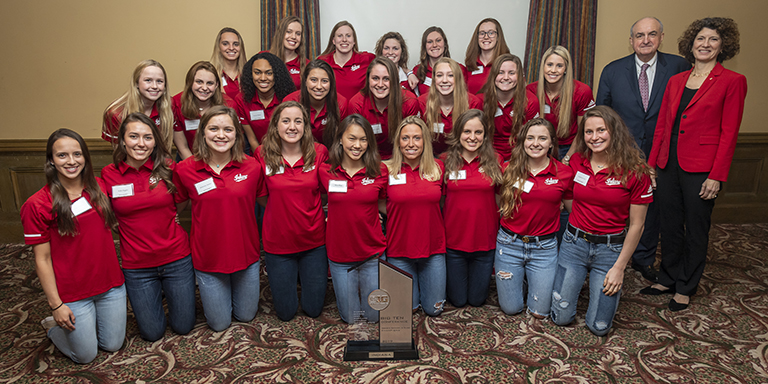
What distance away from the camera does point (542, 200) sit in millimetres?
2730

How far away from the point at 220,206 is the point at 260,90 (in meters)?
1.02

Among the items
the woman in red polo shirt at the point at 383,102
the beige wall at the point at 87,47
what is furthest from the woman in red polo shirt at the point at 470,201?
the beige wall at the point at 87,47

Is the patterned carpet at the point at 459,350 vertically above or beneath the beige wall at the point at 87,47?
beneath

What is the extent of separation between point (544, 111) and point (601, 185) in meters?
0.96

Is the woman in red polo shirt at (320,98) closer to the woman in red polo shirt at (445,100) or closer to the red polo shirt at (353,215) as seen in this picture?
the red polo shirt at (353,215)

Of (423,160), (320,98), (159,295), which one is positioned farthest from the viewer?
(320,98)

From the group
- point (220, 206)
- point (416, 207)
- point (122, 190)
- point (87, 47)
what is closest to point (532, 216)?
point (416, 207)

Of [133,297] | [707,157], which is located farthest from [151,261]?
[707,157]

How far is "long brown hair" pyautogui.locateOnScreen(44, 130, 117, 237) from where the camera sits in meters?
2.27

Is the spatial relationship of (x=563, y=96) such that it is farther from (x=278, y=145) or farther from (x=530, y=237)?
(x=278, y=145)

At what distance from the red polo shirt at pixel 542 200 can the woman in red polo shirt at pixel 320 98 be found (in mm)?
1358

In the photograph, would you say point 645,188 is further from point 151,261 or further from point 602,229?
point 151,261

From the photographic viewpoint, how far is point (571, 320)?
9.09 ft

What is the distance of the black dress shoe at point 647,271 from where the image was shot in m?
3.40
